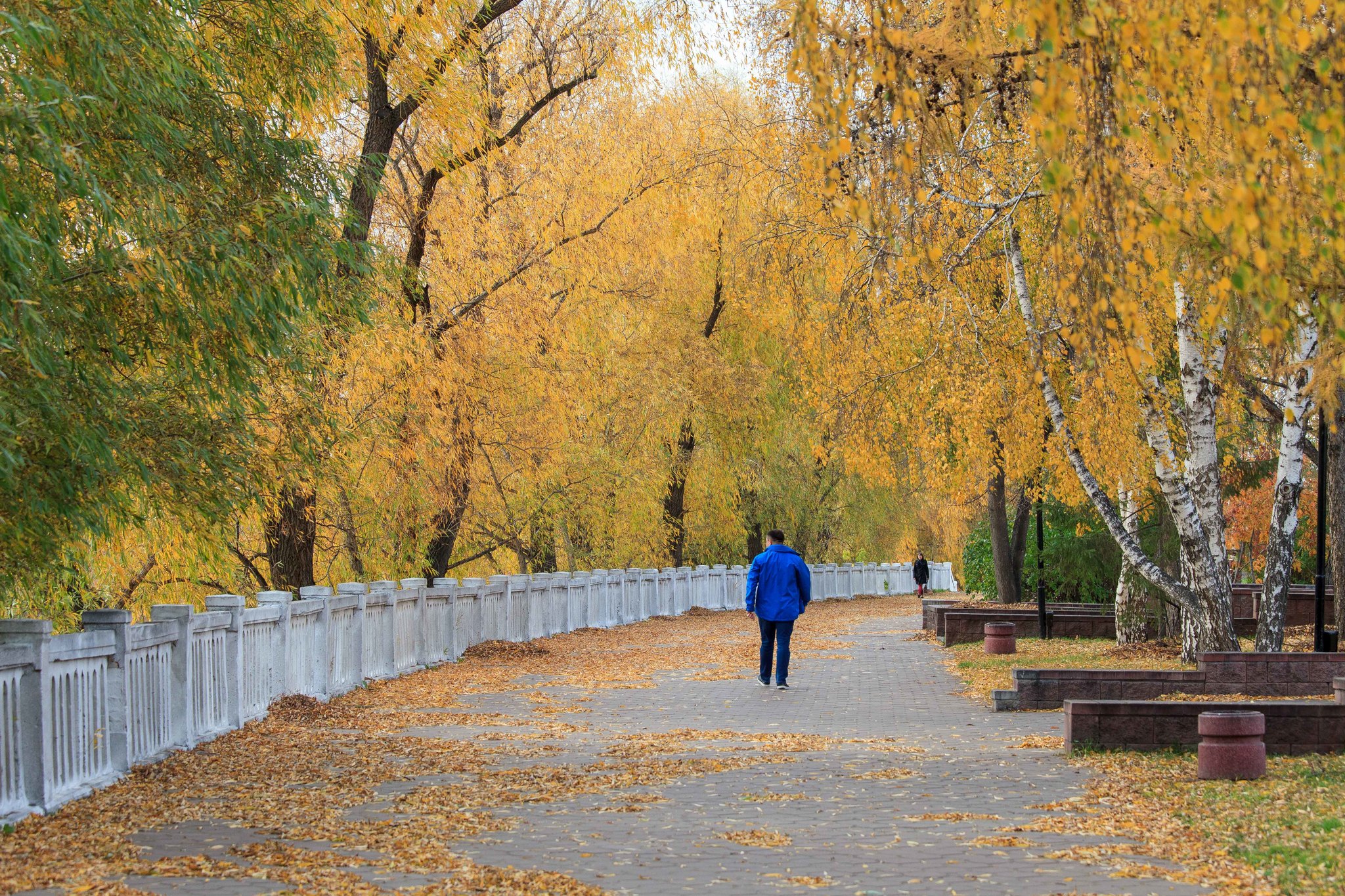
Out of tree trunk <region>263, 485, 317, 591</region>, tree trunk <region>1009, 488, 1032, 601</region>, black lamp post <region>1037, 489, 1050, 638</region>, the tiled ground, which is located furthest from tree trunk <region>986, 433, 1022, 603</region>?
the tiled ground

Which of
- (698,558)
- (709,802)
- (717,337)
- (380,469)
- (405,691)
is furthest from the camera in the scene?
(698,558)

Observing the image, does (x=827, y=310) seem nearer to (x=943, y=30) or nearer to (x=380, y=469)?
(x=380, y=469)

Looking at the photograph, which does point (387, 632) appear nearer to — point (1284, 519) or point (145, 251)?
point (145, 251)

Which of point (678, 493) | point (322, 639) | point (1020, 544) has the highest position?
point (678, 493)

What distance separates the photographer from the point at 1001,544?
31.5 metres

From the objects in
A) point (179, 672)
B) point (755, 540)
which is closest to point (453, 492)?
point (179, 672)

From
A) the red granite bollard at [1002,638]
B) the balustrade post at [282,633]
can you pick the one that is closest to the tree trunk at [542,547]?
the red granite bollard at [1002,638]

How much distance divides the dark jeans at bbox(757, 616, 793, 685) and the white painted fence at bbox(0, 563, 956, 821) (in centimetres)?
486

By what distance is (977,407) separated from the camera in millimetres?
17766

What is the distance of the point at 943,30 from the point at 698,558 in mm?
37997

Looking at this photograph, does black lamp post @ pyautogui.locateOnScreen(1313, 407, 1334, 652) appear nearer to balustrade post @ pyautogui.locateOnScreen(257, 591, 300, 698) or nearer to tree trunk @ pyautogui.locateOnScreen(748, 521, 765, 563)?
balustrade post @ pyautogui.locateOnScreen(257, 591, 300, 698)

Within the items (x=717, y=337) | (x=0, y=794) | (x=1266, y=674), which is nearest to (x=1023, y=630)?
(x=1266, y=674)

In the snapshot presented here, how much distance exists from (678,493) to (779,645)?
23.3 m

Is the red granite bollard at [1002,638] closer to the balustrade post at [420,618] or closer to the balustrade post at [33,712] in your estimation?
the balustrade post at [420,618]
